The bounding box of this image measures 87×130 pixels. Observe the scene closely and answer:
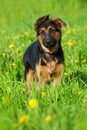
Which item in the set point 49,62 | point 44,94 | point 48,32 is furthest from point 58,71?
point 44,94

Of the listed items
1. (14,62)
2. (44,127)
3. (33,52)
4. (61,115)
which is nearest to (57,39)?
(33,52)

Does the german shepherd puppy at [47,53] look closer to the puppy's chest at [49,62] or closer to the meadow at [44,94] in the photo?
the puppy's chest at [49,62]

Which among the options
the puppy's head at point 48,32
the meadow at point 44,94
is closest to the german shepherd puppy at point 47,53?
the puppy's head at point 48,32

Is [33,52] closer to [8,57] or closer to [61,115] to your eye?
[8,57]

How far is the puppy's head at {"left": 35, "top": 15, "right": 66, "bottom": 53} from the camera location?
22.5 feet

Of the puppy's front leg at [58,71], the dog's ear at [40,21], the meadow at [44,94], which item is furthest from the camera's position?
the dog's ear at [40,21]

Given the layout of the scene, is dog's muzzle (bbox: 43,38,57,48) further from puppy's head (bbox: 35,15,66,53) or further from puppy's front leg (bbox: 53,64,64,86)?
puppy's front leg (bbox: 53,64,64,86)

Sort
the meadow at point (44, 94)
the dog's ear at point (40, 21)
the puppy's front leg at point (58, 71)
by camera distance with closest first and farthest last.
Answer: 1. the meadow at point (44, 94)
2. the puppy's front leg at point (58, 71)
3. the dog's ear at point (40, 21)

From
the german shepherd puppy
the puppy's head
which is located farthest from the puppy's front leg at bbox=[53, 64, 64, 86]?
the puppy's head

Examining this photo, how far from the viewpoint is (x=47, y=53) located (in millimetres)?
7047

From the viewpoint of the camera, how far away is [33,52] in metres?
7.29

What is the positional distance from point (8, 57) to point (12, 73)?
2.76 feet

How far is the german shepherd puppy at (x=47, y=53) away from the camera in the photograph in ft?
22.3

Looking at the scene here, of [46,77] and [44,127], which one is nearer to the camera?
[44,127]
